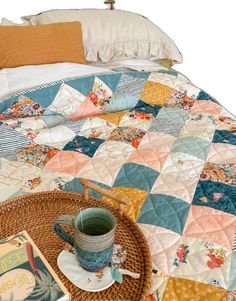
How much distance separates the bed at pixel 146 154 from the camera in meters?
0.92

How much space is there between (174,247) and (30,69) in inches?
38.7

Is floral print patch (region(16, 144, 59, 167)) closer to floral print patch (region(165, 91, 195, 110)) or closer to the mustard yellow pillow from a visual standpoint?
the mustard yellow pillow

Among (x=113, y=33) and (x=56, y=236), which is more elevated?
(x=113, y=33)

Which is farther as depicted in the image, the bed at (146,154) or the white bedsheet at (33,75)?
the white bedsheet at (33,75)

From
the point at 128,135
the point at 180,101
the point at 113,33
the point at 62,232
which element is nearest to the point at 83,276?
the point at 62,232

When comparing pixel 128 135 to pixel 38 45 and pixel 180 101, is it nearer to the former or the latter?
pixel 180 101

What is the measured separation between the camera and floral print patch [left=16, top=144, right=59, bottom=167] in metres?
1.22

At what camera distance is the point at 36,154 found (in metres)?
1.25

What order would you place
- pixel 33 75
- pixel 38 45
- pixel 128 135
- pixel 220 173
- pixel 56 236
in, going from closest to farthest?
1. pixel 56 236
2. pixel 220 173
3. pixel 128 135
4. pixel 33 75
5. pixel 38 45

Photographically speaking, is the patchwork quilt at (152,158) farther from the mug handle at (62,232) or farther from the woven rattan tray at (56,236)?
the mug handle at (62,232)

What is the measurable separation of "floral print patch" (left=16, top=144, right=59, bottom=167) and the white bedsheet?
0.95 ft

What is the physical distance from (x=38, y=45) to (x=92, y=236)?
113cm

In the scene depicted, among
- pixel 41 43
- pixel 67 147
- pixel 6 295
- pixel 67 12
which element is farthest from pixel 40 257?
pixel 67 12

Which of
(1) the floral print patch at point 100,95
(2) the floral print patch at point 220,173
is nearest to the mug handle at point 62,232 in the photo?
(2) the floral print patch at point 220,173
